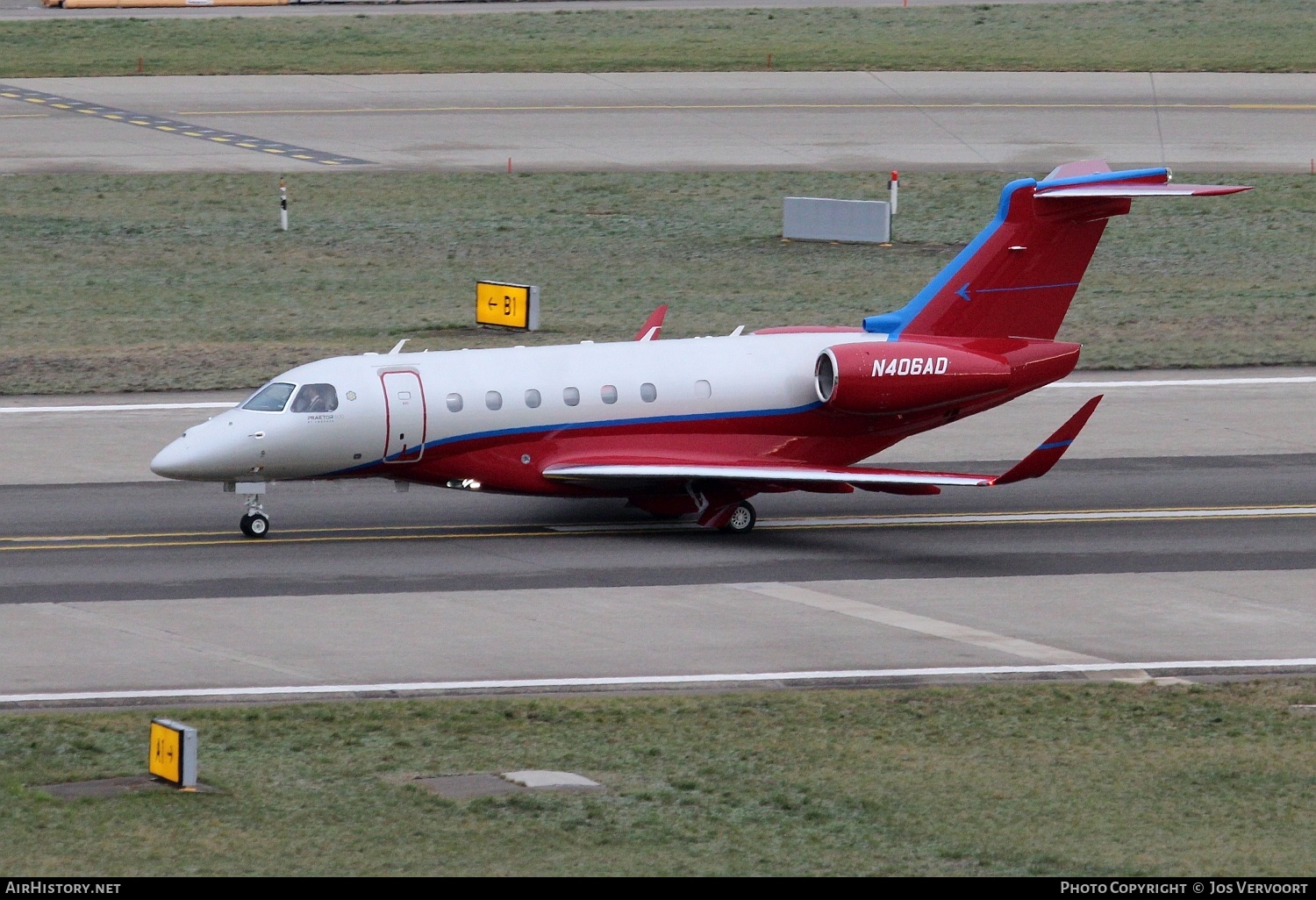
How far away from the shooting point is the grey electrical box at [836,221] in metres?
54.5

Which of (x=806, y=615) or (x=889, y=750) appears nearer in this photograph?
(x=889, y=750)

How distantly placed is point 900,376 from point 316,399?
9048 millimetres

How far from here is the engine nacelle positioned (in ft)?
104

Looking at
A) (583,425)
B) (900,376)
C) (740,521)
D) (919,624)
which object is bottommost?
(919,624)

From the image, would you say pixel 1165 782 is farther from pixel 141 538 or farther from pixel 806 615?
pixel 141 538

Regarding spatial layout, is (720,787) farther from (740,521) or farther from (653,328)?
(653,328)

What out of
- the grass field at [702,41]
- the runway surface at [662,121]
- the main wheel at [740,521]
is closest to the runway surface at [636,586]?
the main wheel at [740,521]

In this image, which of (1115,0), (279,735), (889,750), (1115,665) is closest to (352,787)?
(279,735)

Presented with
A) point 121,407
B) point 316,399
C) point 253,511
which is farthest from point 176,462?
point 121,407

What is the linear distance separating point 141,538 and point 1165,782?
16941mm

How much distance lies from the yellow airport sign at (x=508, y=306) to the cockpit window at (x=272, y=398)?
14.9 meters

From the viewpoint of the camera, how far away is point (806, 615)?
26734mm

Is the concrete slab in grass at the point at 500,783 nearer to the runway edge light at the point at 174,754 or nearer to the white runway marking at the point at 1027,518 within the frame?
the runway edge light at the point at 174,754

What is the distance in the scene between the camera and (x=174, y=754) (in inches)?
733
